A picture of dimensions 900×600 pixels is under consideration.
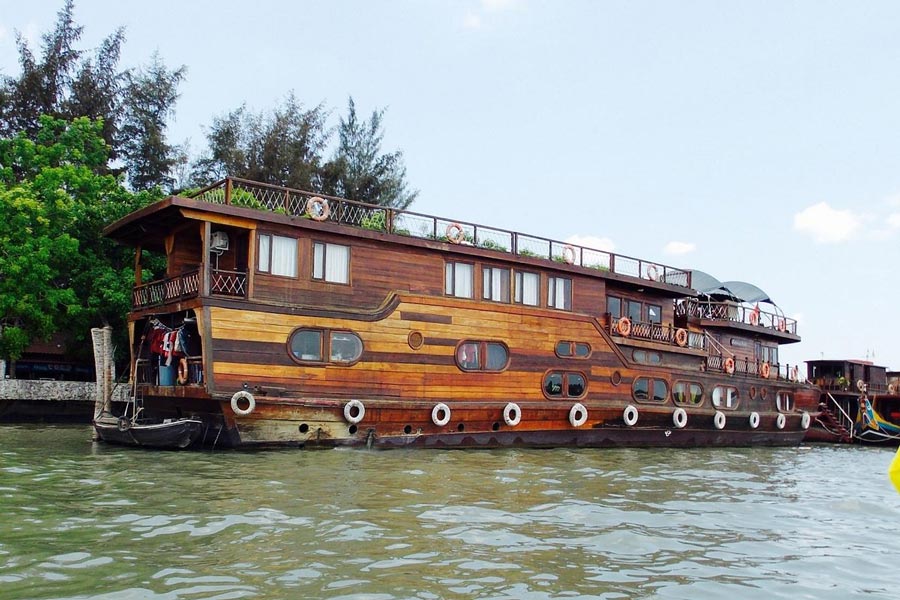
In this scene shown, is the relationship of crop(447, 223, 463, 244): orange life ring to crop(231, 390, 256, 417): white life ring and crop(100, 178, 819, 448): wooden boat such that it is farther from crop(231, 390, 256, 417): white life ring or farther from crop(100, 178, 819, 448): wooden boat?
crop(231, 390, 256, 417): white life ring

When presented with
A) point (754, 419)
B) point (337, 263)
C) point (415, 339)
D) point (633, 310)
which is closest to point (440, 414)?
point (415, 339)

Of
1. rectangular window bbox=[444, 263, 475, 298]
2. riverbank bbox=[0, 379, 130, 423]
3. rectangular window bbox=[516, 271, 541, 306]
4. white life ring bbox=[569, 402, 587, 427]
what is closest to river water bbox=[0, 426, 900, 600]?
white life ring bbox=[569, 402, 587, 427]

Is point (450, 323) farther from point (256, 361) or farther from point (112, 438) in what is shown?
point (112, 438)

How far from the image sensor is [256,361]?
43.4ft

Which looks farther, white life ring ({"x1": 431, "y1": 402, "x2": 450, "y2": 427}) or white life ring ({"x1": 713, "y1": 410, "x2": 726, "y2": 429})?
white life ring ({"x1": 713, "y1": 410, "x2": 726, "y2": 429})

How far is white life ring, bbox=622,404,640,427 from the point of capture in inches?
703

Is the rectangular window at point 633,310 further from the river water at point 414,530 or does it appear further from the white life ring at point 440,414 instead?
the river water at point 414,530

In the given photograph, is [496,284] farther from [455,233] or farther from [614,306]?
[614,306]

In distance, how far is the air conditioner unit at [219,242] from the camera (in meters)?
14.5

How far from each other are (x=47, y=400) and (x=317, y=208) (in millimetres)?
12579

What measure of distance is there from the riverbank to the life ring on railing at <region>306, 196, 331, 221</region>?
389 inches

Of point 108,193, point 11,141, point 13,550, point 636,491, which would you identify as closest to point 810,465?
point 636,491

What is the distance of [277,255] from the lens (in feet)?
46.2

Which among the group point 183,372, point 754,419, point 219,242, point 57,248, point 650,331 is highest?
point 57,248
